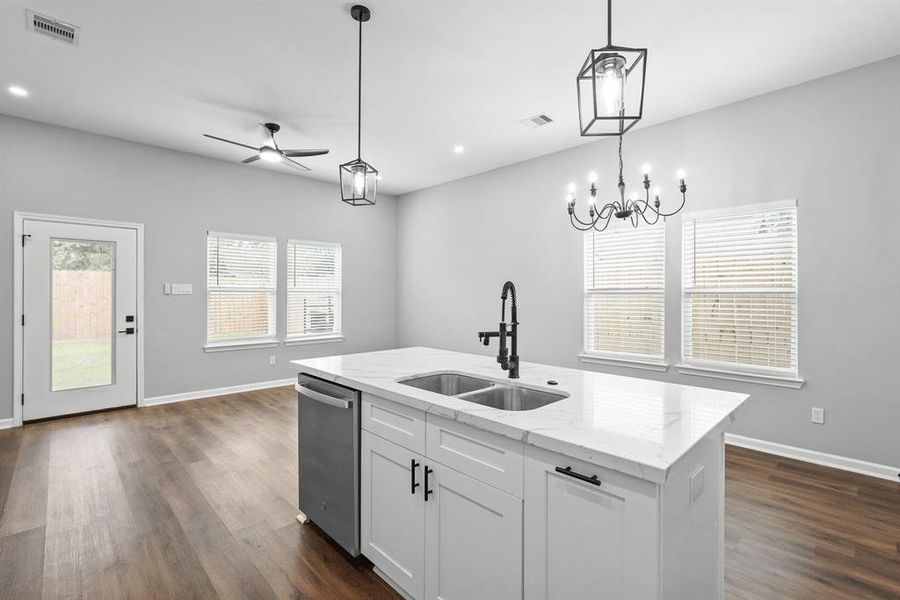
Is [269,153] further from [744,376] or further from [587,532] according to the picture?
[744,376]

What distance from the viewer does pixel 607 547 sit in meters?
1.17

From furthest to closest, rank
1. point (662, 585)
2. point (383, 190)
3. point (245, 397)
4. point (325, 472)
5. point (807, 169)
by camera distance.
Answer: point (383, 190) < point (245, 397) < point (807, 169) < point (325, 472) < point (662, 585)

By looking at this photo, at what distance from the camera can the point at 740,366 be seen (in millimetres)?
3705

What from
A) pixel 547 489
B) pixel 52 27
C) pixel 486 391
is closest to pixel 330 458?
pixel 486 391

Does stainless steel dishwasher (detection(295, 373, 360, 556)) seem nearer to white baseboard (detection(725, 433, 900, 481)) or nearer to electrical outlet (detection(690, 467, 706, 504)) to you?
electrical outlet (detection(690, 467, 706, 504))

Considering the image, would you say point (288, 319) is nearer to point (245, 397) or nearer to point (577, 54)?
point (245, 397)

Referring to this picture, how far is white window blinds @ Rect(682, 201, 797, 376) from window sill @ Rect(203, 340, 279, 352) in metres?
5.13

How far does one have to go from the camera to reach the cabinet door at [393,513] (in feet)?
5.73

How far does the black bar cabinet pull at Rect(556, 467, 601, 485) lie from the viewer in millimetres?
1174

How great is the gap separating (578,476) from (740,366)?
10.9 ft

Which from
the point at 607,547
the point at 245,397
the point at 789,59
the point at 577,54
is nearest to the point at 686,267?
the point at 789,59

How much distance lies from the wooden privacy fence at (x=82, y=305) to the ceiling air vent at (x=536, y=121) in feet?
15.7

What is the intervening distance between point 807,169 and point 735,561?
303cm

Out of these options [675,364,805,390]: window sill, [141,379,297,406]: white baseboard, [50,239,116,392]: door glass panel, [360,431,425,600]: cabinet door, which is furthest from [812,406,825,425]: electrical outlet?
[50,239,116,392]: door glass panel
